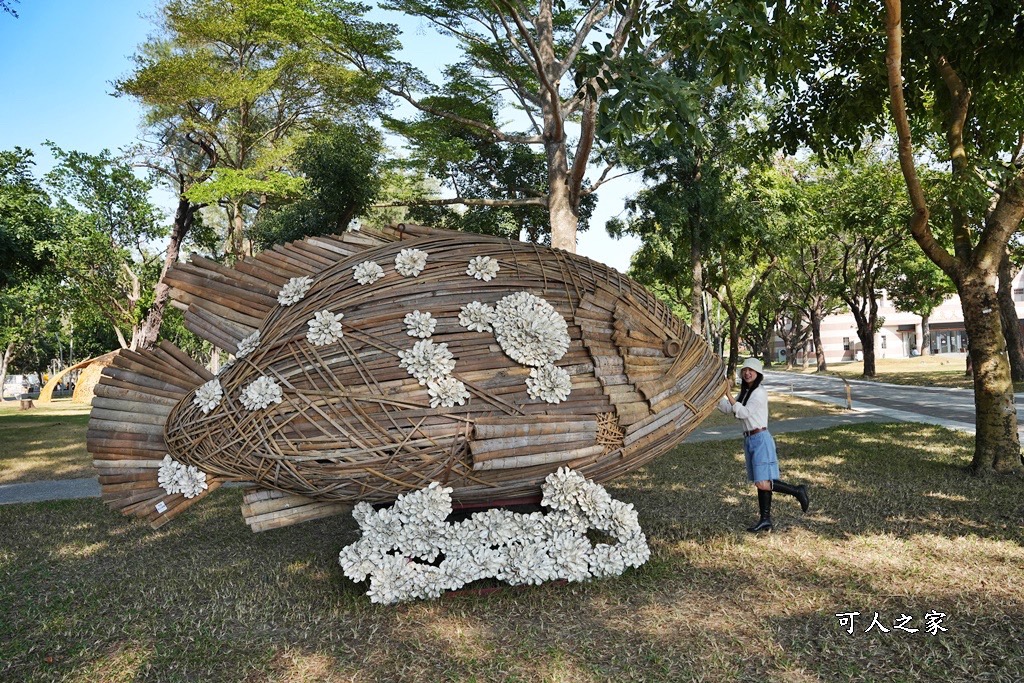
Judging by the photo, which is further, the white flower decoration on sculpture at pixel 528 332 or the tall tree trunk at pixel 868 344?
the tall tree trunk at pixel 868 344

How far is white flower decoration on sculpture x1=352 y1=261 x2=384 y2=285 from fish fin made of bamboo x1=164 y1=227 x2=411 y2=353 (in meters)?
0.31

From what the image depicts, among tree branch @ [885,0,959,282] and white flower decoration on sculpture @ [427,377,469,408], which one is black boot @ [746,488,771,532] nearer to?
white flower decoration on sculpture @ [427,377,469,408]

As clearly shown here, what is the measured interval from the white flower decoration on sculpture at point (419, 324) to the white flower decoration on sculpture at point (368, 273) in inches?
14.4

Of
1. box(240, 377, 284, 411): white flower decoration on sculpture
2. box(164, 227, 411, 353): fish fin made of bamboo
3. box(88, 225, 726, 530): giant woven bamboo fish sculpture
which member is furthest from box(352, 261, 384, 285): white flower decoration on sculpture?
box(240, 377, 284, 411): white flower decoration on sculpture

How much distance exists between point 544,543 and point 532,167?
45.8 ft

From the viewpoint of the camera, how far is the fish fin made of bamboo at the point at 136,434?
431cm

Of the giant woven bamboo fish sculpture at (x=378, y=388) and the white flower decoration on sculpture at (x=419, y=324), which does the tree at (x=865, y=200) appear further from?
the white flower decoration on sculpture at (x=419, y=324)

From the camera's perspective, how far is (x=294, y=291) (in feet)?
15.0

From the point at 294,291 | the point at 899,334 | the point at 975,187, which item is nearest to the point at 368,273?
the point at 294,291

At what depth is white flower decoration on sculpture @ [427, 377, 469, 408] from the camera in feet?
14.1

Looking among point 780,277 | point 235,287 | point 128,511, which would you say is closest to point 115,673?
point 128,511

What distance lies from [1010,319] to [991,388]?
50.3ft

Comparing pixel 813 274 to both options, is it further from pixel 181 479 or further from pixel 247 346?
pixel 181 479

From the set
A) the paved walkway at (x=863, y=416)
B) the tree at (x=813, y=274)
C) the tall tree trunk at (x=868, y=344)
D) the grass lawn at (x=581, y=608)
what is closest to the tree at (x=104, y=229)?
the paved walkway at (x=863, y=416)
